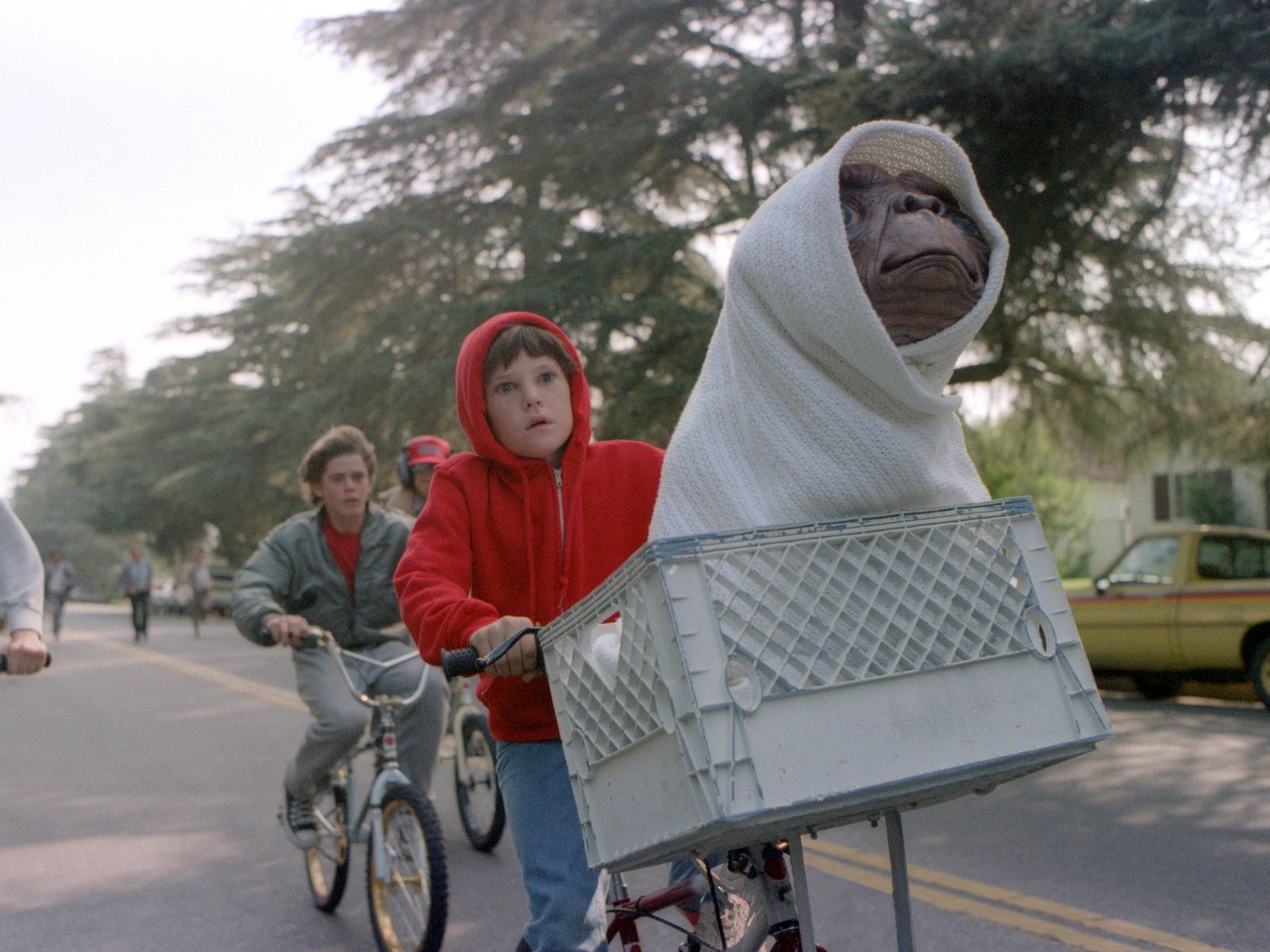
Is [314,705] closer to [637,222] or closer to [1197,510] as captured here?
[637,222]

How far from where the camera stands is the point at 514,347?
282 cm

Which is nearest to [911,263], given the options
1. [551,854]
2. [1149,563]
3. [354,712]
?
[551,854]

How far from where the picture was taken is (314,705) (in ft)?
17.1

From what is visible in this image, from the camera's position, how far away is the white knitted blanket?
1.91 meters

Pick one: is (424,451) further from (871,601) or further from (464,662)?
(871,601)

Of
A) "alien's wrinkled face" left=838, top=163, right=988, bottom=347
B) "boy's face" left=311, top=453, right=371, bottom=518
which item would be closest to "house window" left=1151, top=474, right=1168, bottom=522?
"boy's face" left=311, top=453, right=371, bottom=518

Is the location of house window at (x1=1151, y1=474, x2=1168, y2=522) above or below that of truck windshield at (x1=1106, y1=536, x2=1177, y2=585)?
above

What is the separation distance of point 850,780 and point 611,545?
1.27 metres

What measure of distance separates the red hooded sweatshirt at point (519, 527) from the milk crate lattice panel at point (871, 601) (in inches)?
44.1

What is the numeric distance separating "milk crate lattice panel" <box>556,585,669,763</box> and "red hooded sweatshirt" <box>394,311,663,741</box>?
769mm

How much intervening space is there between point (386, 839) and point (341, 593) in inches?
45.7

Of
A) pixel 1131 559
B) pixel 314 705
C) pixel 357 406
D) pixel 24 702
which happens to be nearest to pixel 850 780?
pixel 314 705

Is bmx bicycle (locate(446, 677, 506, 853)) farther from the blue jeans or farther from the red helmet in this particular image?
the blue jeans

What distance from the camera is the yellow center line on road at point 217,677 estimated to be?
1411 cm
